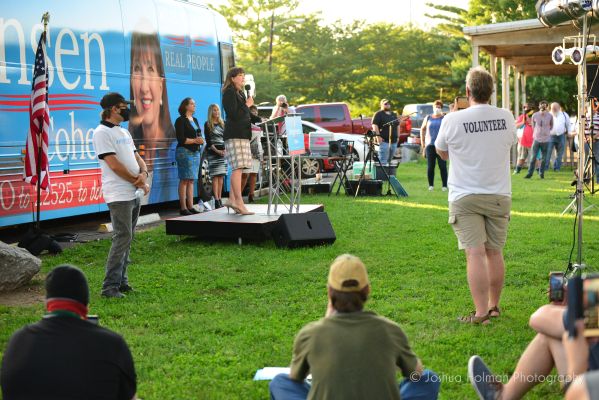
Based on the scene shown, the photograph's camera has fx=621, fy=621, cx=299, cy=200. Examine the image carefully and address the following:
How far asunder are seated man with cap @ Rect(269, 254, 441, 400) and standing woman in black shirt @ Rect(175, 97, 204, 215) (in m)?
8.18

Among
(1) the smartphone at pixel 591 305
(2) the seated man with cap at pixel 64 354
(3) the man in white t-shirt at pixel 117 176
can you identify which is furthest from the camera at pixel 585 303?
(3) the man in white t-shirt at pixel 117 176

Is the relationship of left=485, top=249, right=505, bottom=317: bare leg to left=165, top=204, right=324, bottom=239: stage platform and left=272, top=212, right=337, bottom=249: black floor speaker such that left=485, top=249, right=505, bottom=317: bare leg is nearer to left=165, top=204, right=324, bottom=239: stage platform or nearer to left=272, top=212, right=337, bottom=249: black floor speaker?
left=272, top=212, right=337, bottom=249: black floor speaker

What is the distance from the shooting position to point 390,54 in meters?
43.9

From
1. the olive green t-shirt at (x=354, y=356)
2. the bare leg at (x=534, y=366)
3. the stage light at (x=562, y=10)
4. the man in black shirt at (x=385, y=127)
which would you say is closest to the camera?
the olive green t-shirt at (x=354, y=356)

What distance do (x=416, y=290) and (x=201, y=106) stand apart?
25.0 ft

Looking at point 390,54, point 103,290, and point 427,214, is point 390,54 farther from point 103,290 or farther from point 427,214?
point 103,290

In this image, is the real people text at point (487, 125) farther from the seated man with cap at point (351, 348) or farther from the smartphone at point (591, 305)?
the smartphone at point (591, 305)

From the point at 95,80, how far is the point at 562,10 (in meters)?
6.51

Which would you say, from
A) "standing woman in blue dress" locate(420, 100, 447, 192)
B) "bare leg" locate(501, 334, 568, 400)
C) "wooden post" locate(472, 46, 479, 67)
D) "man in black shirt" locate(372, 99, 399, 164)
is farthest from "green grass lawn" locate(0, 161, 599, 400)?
"wooden post" locate(472, 46, 479, 67)

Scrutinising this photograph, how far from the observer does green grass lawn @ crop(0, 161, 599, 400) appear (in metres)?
3.91

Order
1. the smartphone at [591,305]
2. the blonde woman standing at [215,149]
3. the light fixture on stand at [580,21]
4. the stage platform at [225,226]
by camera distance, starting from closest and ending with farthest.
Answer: the smartphone at [591,305] → the light fixture on stand at [580,21] → the stage platform at [225,226] → the blonde woman standing at [215,149]

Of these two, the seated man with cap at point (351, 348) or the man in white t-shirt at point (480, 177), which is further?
the man in white t-shirt at point (480, 177)

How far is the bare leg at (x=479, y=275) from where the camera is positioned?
455cm

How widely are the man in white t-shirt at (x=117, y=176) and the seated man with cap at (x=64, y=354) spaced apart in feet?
10.9
